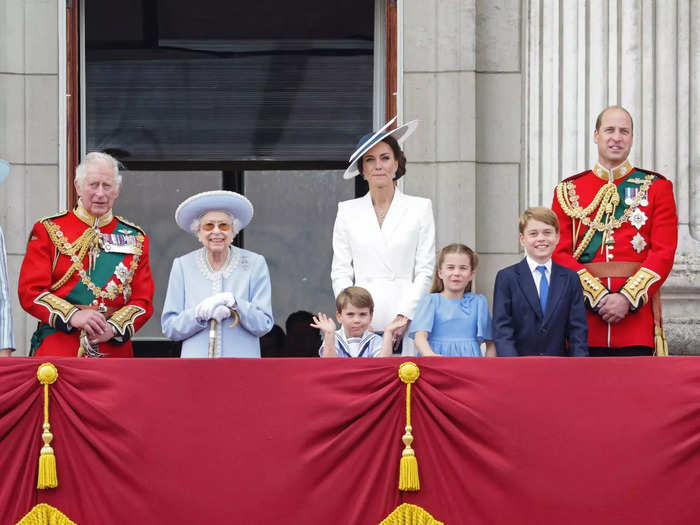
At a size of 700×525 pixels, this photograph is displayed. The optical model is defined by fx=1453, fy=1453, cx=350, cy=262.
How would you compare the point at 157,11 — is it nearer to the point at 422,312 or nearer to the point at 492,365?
the point at 422,312

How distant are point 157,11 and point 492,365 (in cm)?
Result: 478

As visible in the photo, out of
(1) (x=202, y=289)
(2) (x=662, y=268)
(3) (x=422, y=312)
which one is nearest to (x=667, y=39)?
(2) (x=662, y=268)

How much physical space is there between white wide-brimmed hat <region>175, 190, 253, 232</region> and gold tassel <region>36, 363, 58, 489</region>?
127cm

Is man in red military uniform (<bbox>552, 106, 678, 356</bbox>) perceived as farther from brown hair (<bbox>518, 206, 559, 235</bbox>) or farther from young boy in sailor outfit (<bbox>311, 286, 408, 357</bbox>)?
young boy in sailor outfit (<bbox>311, 286, 408, 357</bbox>)

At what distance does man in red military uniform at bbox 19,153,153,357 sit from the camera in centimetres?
712

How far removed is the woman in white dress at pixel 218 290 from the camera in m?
7.04

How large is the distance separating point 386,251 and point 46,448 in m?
2.14

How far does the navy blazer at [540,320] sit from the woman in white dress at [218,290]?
1.16 m

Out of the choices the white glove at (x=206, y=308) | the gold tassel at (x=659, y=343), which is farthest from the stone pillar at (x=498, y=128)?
the white glove at (x=206, y=308)

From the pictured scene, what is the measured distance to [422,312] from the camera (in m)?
7.09

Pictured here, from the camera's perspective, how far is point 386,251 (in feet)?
24.6

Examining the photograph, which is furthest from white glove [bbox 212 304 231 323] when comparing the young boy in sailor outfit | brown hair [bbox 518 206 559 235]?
brown hair [bbox 518 206 559 235]

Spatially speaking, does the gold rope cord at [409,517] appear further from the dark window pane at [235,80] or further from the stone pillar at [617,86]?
the dark window pane at [235,80]

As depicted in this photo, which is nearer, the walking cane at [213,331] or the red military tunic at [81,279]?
the walking cane at [213,331]
